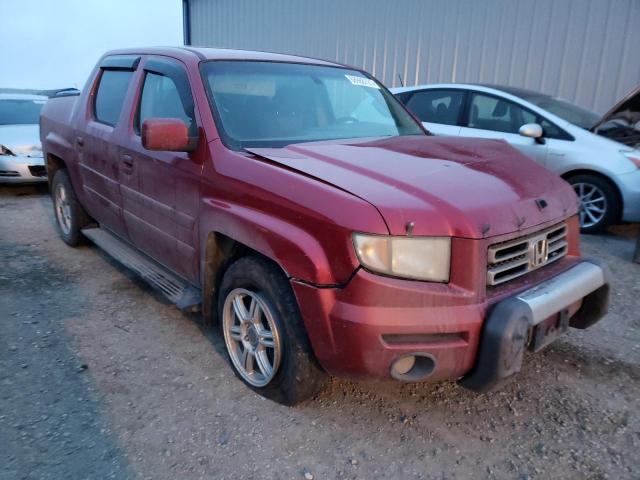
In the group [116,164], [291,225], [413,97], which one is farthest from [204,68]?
[413,97]

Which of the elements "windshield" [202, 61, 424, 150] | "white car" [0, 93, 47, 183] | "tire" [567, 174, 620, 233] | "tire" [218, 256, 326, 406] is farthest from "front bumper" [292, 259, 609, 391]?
"white car" [0, 93, 47, 183]

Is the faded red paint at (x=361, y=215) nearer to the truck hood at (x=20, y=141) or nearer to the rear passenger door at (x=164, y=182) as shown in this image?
the rear passenger door at (x=164, y=182)

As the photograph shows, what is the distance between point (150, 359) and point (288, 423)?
1072mm

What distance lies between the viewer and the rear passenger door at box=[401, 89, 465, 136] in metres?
6.63

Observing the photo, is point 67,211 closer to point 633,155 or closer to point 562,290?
point 562,290

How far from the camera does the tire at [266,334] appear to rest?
2.50 m

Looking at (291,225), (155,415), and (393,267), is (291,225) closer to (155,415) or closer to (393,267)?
(393,267)

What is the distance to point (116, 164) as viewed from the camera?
12.8 ft

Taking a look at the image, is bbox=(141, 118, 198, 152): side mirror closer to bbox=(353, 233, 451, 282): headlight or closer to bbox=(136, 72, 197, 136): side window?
bbox=(136, 72, 197, 136): side window

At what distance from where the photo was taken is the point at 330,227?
2223 millimetres

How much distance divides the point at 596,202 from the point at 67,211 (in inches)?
219

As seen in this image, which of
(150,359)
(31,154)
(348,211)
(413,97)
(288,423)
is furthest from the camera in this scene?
(31,154)

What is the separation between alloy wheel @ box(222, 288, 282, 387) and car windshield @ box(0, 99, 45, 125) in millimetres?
7467

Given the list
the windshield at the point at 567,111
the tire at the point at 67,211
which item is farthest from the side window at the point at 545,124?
the tire at the point at 67,211
